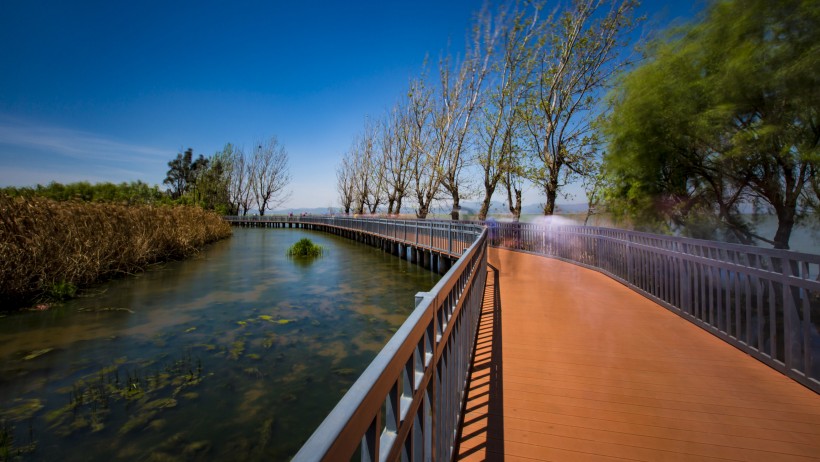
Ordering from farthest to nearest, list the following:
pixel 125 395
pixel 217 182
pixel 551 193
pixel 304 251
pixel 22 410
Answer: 1. pixel 217 182
2. pixel 304 251
3. pixel 551 193
4. pixel 125 395
5. pixel 22 410

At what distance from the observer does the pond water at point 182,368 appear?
14.2 feet

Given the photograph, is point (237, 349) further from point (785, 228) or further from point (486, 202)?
point (486, 202)

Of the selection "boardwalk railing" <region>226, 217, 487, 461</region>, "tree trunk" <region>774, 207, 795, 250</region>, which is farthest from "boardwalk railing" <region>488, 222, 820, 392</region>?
"boardwalk railing" <region>226, 217, 487, 461</region>

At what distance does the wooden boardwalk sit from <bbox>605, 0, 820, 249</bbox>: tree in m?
6.54

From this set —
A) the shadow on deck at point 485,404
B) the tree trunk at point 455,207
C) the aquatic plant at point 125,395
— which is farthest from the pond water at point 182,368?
the tree trunk at point 455,207

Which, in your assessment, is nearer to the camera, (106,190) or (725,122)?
(725,122)

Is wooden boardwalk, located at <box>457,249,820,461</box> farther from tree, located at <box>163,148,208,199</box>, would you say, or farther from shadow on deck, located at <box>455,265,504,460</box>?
tree, located at <box>163,148,208,199</box>

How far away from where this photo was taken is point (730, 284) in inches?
180

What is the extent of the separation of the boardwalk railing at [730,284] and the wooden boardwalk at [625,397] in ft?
0.81

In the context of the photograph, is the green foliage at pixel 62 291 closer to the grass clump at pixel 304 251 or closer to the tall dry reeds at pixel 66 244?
the tall dry reeds at pixel 66 244

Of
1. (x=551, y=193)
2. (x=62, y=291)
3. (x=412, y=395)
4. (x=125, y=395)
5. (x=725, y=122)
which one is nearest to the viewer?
(x=412, y=395)

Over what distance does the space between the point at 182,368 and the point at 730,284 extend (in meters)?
8.11

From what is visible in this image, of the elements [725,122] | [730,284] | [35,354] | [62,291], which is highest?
[725,122]

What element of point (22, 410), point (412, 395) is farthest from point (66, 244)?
point (412, 395)
